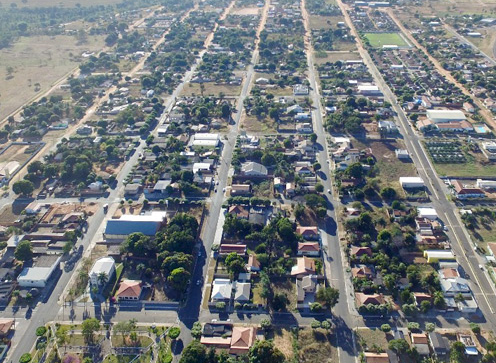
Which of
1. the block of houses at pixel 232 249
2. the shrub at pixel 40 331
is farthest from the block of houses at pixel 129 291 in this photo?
the block of houses at pixel 232 249

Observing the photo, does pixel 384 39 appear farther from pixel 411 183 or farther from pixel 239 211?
pixel 239 211

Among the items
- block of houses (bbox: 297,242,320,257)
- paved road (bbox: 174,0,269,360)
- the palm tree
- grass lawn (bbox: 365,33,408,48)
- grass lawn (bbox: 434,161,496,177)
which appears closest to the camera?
paved road (bbox: 174,0,269,360)

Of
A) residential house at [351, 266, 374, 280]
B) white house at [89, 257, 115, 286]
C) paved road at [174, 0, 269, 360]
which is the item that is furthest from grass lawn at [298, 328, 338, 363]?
white house at [89, 257, 115, 286]

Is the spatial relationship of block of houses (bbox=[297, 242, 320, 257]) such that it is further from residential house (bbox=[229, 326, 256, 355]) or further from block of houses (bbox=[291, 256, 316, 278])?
residential house (bbox=[229, 326, 256, 355])

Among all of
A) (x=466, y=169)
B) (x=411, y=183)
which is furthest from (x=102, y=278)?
(x=466, y=169)

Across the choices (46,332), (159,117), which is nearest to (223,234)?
(46,332)

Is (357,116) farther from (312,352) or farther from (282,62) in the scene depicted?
(312,352)
